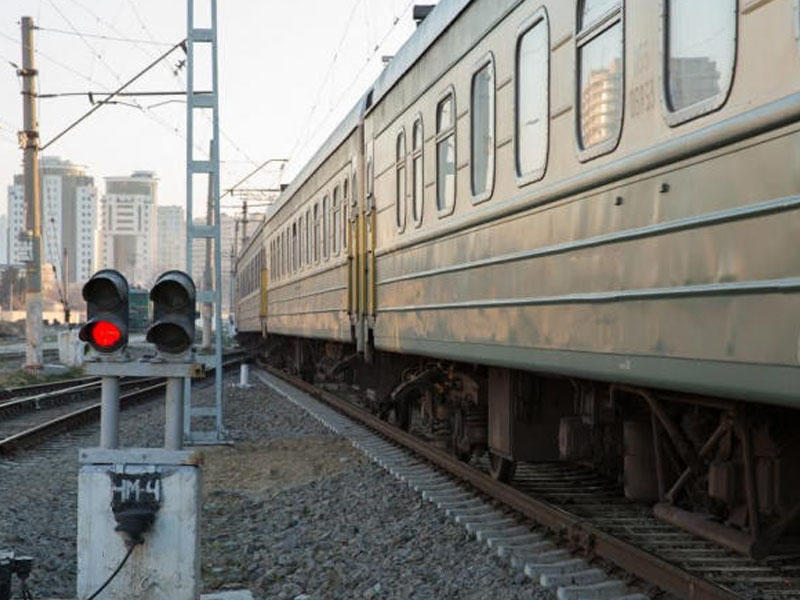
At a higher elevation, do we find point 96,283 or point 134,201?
point 134,201

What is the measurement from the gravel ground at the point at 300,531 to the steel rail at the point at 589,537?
411mm

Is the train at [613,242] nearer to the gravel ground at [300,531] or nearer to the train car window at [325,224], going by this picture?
the gravel ground at [300,531]

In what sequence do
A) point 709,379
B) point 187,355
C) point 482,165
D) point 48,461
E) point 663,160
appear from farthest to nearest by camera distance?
1. point 48,461
2. point 482,165
3. point 187,355
4. point 663,160
5. point 709,379

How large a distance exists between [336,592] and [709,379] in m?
2.70

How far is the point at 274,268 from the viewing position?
2289 centimetres

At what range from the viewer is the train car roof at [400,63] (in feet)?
27.3

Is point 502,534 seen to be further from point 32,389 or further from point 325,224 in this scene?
point 32,389

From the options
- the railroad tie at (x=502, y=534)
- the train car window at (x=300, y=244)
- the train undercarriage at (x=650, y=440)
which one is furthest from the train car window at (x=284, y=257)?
the train undercarriage at (x=650, y=440)

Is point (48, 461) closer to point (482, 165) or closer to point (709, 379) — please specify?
point (482, 165)

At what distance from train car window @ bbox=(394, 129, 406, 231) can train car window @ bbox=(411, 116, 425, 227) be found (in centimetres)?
36

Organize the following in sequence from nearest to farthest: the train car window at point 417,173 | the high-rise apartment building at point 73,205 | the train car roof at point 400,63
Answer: the train car roof at point 400,63 < the train car window at point 417,173 < the high-rise apartment building at point 73,205

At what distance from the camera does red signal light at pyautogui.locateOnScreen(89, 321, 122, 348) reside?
5176 mm

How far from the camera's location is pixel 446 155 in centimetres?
828

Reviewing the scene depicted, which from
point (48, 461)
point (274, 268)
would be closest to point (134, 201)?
point (274, 268)
